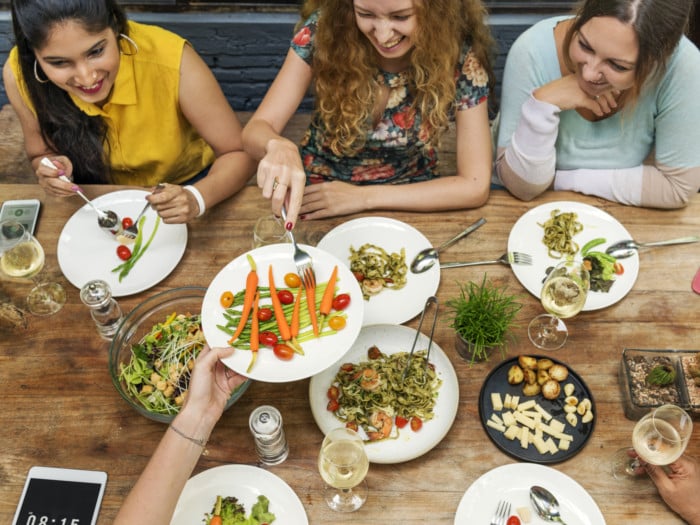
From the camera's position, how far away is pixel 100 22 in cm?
185

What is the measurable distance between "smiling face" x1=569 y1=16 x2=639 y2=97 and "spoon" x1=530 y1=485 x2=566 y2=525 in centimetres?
129

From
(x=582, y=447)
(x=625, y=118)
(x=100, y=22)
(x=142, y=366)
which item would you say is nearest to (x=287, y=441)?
(x=142, y=366)

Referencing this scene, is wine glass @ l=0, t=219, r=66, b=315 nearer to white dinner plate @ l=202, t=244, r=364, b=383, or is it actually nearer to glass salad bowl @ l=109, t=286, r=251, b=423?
glass salad bowl @ l=109, t=286, r=251, b=423

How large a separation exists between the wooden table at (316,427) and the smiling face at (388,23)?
22.1 inches

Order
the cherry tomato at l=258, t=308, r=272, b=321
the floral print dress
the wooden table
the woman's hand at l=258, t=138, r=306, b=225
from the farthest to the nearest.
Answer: the floral print dress
the woman's hand at l=258, t=138, r=306, b=225
the cherry tomato at l=258, t=308, r=272, b=321
the wooden table

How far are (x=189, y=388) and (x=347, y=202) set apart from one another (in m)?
0.83

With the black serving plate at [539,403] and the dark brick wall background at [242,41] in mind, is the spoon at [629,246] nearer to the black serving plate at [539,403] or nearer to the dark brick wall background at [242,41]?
the black serving plate at [539,403]

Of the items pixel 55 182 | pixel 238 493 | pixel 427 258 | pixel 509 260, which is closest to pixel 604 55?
pixel 509 260

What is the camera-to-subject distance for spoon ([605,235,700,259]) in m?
1.88

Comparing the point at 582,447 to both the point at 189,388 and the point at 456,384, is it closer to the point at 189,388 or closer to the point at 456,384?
the point at 456,384

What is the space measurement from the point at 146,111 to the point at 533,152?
1410 millimetres

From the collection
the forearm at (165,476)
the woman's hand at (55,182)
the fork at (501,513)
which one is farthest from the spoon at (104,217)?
the fork at (501,513)

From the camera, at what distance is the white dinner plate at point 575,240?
1811 mm

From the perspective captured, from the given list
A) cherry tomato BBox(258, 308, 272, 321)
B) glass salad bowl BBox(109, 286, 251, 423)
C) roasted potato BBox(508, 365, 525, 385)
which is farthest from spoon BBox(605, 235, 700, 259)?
glass salad bowl BBox(109, 286, 251, 423)
